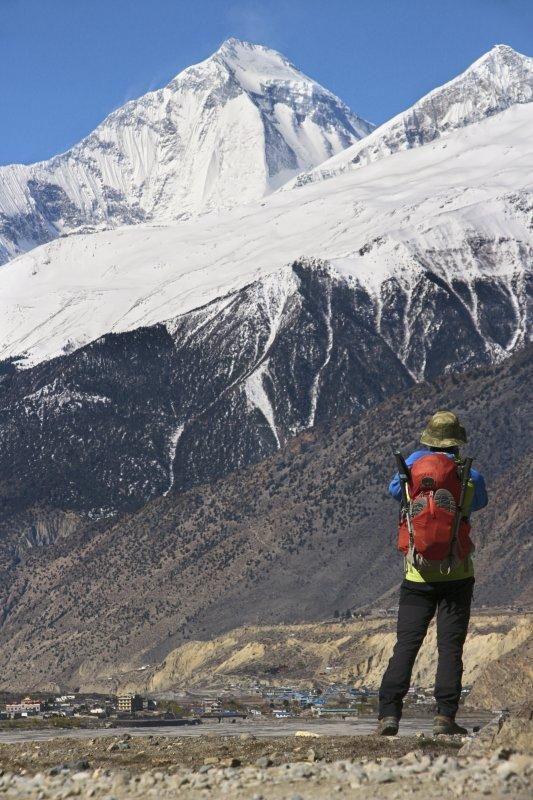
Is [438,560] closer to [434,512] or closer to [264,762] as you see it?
[434,512]

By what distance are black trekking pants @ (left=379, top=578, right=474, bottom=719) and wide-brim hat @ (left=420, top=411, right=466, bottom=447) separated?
2.12 meters

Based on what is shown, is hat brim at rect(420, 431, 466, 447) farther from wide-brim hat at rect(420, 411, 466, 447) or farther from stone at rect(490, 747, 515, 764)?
stone at rect(490, 747, 515, 764)

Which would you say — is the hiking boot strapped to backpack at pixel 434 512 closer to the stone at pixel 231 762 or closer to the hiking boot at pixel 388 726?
the hiking boot at pixel 388 726

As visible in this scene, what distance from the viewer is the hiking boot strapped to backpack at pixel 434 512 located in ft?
94.9

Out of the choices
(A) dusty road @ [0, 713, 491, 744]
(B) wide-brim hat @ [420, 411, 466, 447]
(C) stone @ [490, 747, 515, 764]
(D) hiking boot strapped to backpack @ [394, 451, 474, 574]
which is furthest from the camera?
(A) dusty road @ [0, 713, 491, 744]

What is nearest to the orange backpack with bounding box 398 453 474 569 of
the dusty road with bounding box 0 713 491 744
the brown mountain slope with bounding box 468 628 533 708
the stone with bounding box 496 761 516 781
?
the stone with bounding box 496 761 516 781

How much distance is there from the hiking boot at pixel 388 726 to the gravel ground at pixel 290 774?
18 cm

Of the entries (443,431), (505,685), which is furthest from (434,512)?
(505,685)

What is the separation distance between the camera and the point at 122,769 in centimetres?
2803

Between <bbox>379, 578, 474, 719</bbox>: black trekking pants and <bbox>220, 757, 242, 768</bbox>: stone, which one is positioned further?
<bbox>379, 578, 474, 719</bbox>: black trekking pants

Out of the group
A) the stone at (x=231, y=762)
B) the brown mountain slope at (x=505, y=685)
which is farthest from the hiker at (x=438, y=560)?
the brown mountain slope at (x=505, y=685)

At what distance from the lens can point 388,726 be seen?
30797mm

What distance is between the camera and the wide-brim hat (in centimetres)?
3005

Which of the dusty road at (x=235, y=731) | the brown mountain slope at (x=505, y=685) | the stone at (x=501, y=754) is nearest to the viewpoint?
the stone at (x=501, y=754)
